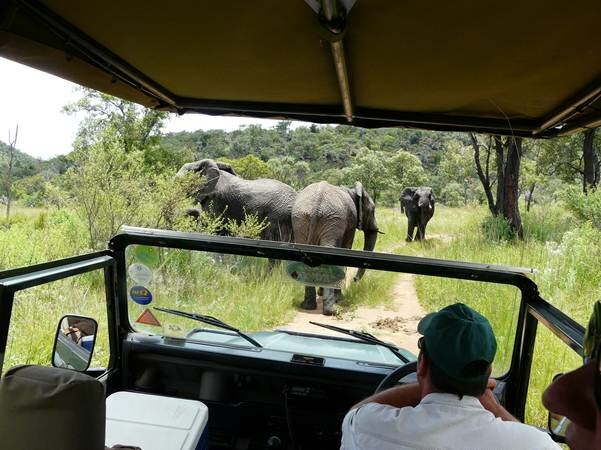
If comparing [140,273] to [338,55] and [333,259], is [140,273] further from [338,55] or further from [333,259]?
[338,55]

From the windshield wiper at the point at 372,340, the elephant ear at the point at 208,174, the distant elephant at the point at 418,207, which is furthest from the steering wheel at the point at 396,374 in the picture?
the distant elephant at the point at 418,207

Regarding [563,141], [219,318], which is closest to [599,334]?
[219,318]

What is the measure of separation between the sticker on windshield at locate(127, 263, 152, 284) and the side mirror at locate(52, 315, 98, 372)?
418 millimetres

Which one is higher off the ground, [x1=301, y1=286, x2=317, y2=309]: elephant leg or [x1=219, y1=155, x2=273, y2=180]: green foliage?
[x1=219, y1=155, x2=273, y2=180]: green foliage

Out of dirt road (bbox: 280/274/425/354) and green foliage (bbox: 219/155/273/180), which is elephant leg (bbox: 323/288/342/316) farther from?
green foliage (bbox: 219/155/273/180)

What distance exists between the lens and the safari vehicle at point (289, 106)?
185 centimetres

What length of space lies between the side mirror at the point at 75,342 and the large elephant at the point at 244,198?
10.7m

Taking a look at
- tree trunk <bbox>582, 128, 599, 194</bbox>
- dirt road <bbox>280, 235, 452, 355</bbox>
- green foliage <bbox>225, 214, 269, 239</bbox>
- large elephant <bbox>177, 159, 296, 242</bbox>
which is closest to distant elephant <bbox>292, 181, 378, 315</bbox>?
large elephant <bbox>177, 159, 296, 242</bbox>

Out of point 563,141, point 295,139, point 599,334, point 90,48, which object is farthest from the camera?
point 295,139

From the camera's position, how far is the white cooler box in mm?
2113

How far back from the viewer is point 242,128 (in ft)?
148

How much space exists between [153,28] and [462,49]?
45.5 inches

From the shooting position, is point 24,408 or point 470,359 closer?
point 24,408

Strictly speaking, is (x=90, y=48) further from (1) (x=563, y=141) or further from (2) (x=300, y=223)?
(1) (x=563, y=141)
